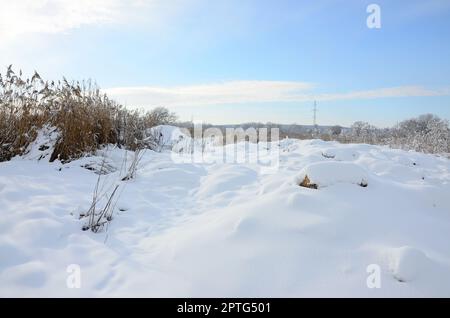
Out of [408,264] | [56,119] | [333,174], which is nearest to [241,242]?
[408,264]

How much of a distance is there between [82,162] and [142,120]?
372 centimetres

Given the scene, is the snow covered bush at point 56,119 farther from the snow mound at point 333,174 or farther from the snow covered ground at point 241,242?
the snow mound at point 333,174

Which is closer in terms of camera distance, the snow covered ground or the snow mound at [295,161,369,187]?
the snow covered ground

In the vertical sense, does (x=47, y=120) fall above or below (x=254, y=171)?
above

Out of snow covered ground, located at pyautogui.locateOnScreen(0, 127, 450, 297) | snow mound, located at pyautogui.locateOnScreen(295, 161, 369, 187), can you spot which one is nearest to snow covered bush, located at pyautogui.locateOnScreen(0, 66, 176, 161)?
snow covered ground, located at pyautogui.locateOnScreen(0, 127, 450, 297)

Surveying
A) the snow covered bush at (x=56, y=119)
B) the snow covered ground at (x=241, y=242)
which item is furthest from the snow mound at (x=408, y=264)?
the snow covered bush at (x=56, y=119)

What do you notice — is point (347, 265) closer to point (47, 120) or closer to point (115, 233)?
point (115, 233)

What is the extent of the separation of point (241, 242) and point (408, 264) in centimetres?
103

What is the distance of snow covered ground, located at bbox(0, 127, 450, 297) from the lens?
6.57 ft

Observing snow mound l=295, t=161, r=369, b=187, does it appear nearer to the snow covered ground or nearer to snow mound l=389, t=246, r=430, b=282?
the snow covered ground

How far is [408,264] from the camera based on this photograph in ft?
6.64
